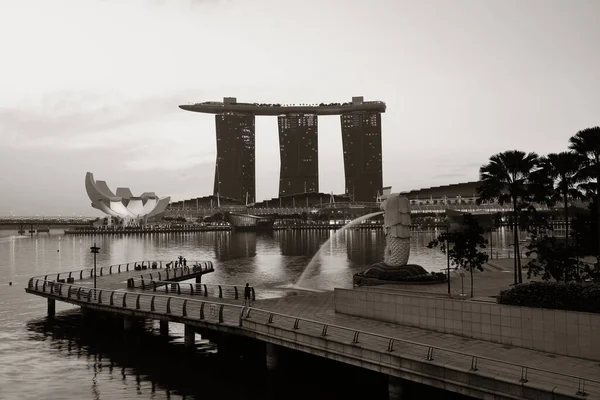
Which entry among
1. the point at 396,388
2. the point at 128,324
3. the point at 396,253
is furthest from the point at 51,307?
the point at 396,388

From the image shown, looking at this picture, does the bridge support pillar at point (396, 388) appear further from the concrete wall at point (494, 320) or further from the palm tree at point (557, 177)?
the palm tree at point (557, 177)

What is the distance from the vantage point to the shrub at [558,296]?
47.1 ft

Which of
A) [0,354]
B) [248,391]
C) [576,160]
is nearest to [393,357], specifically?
[248,391]

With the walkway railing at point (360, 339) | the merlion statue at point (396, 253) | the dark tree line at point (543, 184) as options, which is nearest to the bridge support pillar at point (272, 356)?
the walkway railing at point (360, 339)

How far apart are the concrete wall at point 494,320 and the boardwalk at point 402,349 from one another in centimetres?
29

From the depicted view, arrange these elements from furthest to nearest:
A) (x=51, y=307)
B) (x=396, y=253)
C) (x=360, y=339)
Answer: (x=51, y=307), (x=396, y=253), (x=360, y=339)

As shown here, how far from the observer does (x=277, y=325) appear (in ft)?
63.4

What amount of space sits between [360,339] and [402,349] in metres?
1.63

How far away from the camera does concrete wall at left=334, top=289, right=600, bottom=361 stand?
1420 cm

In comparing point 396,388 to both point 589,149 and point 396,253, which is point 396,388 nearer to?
point 396,253

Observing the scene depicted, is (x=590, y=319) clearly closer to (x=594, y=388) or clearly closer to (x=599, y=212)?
(x=594, y=388)

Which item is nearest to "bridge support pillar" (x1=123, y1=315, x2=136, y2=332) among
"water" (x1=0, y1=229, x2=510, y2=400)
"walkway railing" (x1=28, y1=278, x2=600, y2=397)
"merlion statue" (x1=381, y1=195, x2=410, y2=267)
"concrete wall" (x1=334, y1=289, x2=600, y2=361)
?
"water" (x1=0, y1=229, x2=510, y2=400)

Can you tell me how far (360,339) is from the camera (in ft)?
55.5

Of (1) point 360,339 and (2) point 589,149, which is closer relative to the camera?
(1) point 360,339
